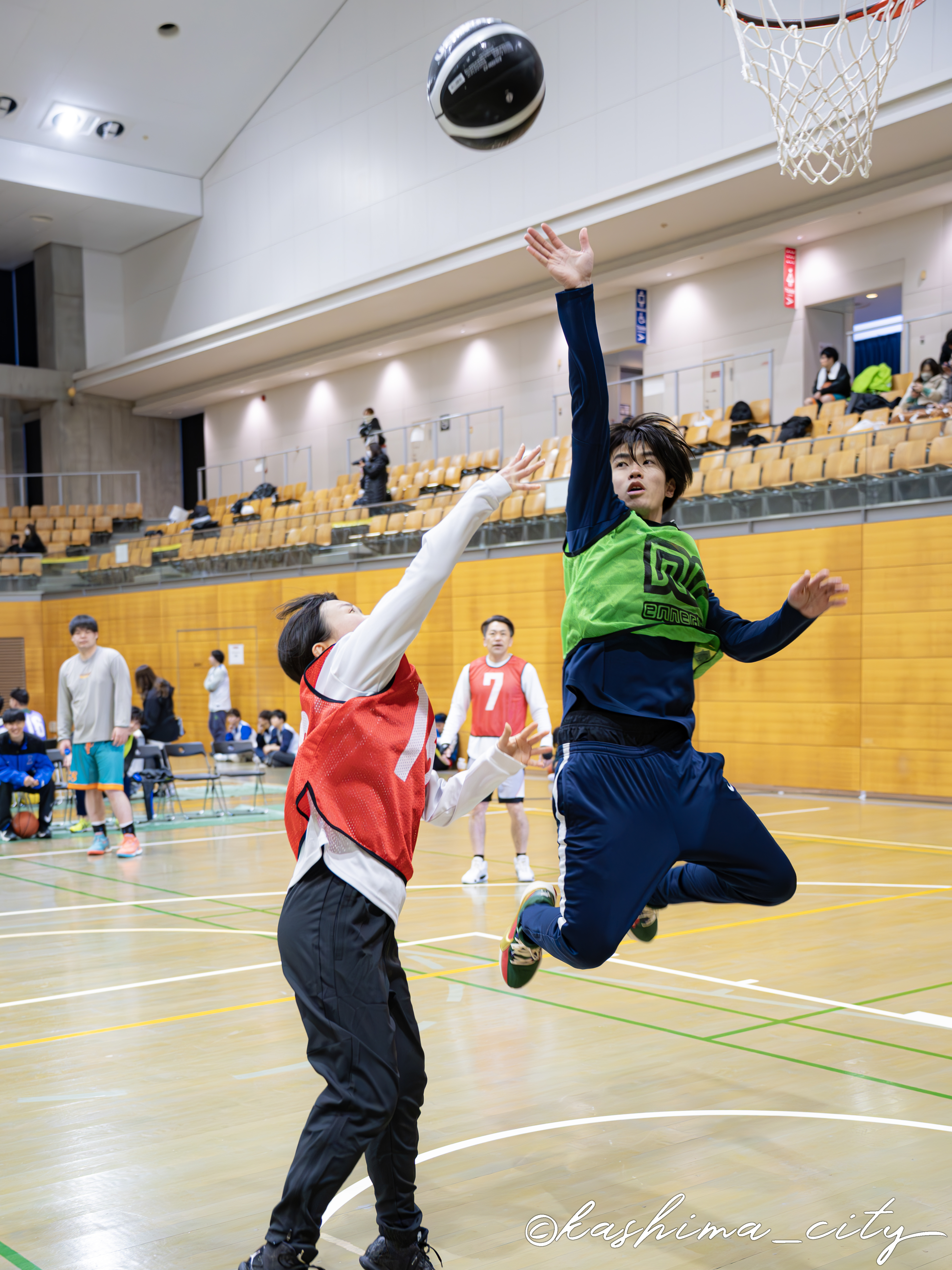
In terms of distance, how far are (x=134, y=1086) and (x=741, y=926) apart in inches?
155

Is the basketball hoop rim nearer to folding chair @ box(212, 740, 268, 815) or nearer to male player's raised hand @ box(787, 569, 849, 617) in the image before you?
male player's raised hand @ box(787, 569, 849, 617)

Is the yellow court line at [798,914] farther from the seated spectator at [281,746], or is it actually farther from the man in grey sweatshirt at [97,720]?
the seated spectator at [281,746]

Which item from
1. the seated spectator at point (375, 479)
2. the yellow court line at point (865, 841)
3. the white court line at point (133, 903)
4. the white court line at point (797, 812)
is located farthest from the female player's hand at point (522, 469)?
the seated spectator at point (375, 479)

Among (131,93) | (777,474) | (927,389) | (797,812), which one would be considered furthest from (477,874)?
(131,93)

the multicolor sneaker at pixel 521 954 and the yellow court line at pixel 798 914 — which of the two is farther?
the yellow court line at pixel 798 914

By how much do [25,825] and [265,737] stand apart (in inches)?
324

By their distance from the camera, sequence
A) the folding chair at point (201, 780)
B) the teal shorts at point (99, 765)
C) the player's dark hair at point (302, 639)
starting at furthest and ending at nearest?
1. the folding chair at point (201, 780)
2. the teal shorts at point (99, 765)
3. the player's dark hair at point (302, 639)

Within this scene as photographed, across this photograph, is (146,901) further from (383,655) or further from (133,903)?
(383,655)

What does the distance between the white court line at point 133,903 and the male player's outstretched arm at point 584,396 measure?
16.7 ft

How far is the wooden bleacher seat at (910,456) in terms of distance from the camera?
13.0 m

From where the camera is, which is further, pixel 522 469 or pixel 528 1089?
pixel 528 1089

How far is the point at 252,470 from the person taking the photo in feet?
97.4

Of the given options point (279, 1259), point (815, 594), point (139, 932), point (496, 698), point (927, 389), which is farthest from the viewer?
point (927, 389)

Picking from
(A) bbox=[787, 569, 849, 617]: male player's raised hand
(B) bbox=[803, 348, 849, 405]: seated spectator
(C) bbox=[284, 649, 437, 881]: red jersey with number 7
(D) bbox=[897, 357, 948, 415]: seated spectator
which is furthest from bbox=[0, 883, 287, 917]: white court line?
(B) bbox=[803, 348, 849, 405]: seated spectator
